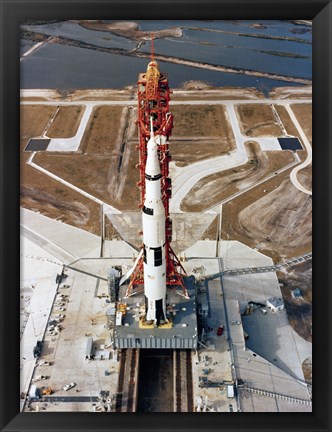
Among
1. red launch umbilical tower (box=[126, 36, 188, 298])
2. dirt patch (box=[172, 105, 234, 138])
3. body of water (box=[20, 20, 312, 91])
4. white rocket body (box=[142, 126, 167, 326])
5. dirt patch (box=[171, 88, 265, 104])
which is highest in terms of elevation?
body of water (box=[20, 20, 312, 91])

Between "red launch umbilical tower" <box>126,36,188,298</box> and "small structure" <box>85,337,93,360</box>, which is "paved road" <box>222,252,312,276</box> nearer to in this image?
"red launch umbilical tower" <box>126,36,188,298</box>

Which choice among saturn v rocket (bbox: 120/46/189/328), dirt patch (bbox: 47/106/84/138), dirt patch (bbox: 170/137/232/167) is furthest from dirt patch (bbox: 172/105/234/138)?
saturn v rocket (bbox: 120/46/189/328)

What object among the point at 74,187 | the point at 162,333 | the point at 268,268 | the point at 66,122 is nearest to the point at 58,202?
the point at 74,187

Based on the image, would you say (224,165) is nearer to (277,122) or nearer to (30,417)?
(277,122)
